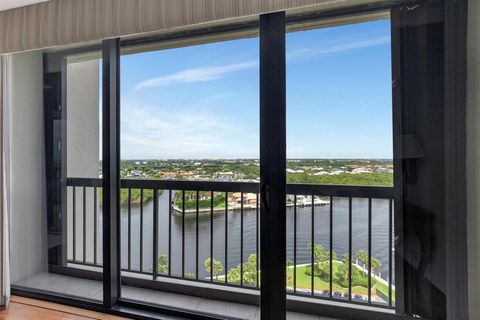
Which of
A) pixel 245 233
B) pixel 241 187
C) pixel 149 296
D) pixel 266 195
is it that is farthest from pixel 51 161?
pixel 266 195

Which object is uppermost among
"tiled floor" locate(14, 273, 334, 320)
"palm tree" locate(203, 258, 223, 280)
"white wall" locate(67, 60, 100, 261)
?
"white wall" locate(67, 60, 100, 261)

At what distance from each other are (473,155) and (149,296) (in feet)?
8.31

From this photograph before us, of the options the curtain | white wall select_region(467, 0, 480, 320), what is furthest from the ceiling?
white wall select_region(467, 0, 480, 320)

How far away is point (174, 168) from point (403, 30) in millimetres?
→ 2020

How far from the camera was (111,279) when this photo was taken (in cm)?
197

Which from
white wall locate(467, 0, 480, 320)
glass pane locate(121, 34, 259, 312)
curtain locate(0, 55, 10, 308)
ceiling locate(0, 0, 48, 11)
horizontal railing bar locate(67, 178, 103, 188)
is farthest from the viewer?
horizontal railing bar locate(67, 178, 103, 188)

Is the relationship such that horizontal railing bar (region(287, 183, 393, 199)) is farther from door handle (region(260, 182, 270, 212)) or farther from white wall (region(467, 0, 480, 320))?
white wall (region(467, 0, 480, 320))

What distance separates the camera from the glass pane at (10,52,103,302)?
2324 millimetres

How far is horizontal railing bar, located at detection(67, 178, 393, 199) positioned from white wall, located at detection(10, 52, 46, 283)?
320 mm

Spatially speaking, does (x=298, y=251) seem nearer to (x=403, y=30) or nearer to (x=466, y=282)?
(x=466, y=282)

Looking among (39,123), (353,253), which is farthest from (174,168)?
(353,253)

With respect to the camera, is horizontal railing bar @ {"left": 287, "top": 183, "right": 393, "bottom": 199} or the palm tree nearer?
horizontal railing bar @ {"left": 287, "top": 183, "right": 393, "bottom": 199}

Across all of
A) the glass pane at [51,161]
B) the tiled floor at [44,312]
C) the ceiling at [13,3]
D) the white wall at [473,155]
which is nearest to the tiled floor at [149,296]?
the glass pane at [51,161]

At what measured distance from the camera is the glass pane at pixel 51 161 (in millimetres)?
2324
